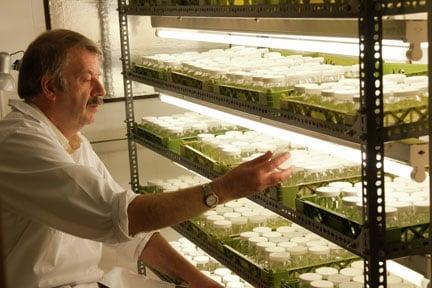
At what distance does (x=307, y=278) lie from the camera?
2.42m

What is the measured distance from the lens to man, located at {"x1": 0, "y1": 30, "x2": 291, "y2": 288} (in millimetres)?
2152

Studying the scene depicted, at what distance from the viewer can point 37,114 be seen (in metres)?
2.56

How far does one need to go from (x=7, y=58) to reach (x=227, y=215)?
150cm

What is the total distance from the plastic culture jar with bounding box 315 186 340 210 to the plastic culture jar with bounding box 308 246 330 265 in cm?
35

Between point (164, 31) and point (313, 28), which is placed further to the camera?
point (164, 31)

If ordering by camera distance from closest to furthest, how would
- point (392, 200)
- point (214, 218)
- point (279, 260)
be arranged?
point (392, 200) → point (279, 260) → point (214, 218)

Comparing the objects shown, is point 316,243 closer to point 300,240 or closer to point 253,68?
point 300,240

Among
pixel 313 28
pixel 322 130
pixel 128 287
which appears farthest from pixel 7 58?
pixel 322 130

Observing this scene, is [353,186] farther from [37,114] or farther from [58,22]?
[58,22]

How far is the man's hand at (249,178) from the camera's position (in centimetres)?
212

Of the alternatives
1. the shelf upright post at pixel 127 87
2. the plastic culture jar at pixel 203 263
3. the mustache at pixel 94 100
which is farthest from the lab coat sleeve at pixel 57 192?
the shelf upright post at pixel 127 87

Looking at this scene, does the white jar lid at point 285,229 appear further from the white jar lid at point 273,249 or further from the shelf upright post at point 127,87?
the shelf upright post at point 127,87

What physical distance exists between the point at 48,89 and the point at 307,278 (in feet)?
3.90

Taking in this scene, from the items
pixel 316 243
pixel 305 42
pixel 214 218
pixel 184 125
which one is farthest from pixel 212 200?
pixel 184 125
